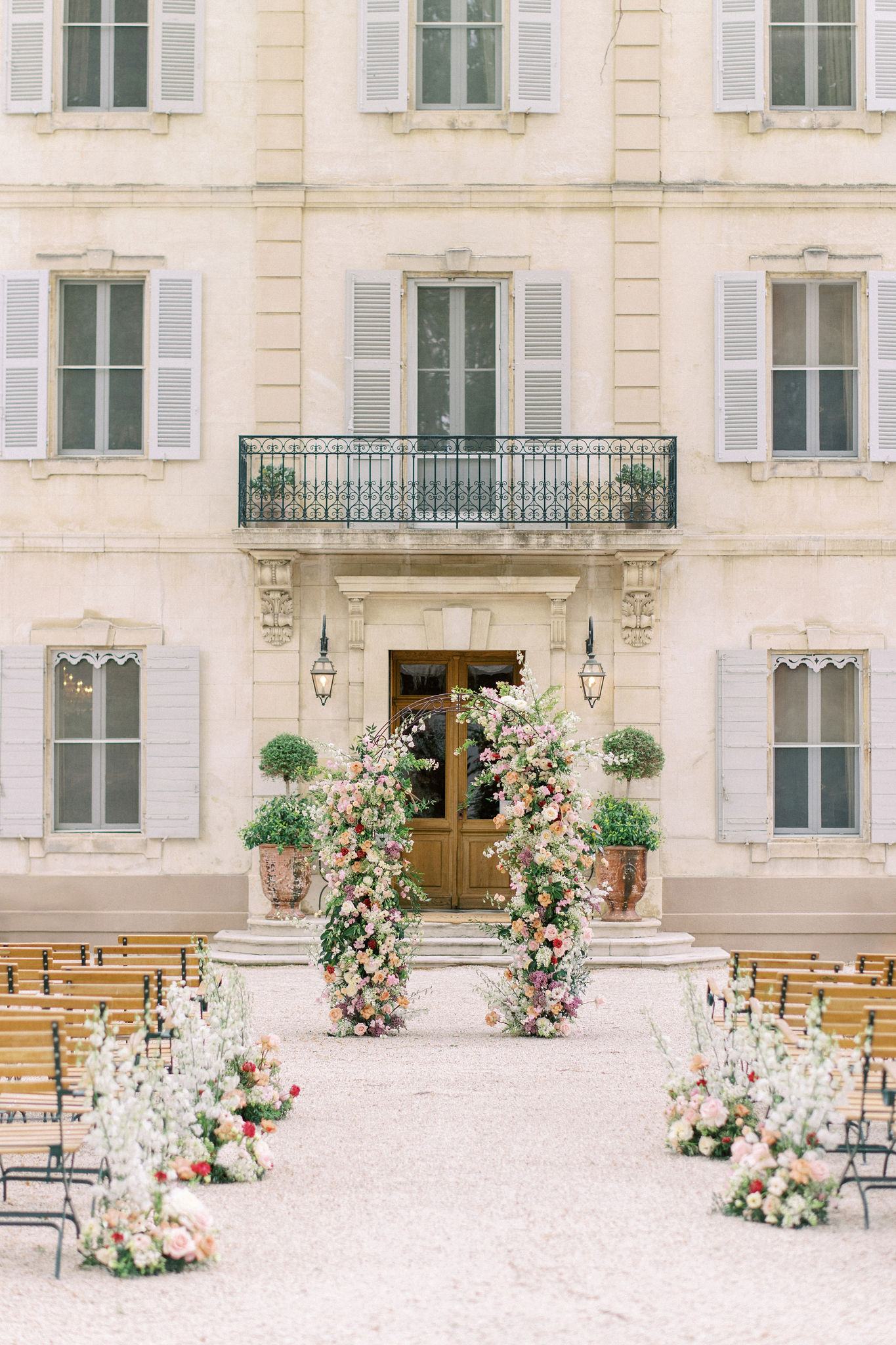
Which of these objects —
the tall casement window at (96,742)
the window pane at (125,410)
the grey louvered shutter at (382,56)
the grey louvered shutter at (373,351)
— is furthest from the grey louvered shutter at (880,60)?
the tall casement window at (96,742)

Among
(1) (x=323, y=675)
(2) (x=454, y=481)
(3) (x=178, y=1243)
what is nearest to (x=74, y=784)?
(1) (x=323, y=675)

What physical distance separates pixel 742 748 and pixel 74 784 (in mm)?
6250

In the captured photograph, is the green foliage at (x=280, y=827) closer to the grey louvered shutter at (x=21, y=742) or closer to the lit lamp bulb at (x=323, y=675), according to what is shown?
the lit lamp bulb at (x=323, y=675)

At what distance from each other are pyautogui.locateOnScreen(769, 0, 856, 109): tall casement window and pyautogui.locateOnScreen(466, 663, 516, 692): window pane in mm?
5964

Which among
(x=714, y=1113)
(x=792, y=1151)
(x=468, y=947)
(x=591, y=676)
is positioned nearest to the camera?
(x=792, y=1151)

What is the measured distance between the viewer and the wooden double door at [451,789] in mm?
14109

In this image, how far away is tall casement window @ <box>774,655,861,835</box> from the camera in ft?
45.6

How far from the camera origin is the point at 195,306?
1393 centimetres

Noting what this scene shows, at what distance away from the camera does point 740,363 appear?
45.7 feet

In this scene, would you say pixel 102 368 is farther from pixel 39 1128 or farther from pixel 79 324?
pixel 39 1128

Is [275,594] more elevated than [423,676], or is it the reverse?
[275,594]

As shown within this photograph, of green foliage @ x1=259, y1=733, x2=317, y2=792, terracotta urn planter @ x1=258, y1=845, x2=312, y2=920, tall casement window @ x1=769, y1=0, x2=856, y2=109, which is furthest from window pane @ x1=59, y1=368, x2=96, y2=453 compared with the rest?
tall casement window @ x1=769, y1=0, x2=856, y2=109

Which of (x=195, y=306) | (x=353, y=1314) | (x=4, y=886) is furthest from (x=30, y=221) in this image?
(x=353, y=1314)

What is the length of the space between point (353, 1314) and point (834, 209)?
1202 centimetres
